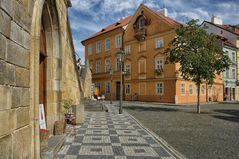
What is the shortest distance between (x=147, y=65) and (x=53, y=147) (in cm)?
2811

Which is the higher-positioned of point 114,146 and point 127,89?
point 127,89

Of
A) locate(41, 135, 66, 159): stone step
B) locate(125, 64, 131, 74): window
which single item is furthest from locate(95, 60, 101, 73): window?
locate(41, 135, 66, 159): stone step

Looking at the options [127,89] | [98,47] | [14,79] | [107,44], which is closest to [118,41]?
[107,44]

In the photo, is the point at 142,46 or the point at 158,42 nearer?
the point at 158,42

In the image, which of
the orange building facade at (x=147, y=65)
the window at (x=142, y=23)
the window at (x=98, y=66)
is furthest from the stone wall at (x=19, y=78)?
the window at (x=98, y=66)

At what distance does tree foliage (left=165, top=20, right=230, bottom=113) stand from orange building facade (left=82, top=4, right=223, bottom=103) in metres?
11.6

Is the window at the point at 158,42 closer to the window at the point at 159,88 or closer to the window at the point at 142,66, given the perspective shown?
the window at the point at 142,66

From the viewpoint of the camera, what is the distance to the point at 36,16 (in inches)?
187

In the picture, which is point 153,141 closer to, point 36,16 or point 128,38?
point 36,16

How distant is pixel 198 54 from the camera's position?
1720cm

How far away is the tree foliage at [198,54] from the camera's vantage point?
17.0 m

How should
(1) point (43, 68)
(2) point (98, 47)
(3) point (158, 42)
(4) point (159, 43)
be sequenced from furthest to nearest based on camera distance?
(2) point (98, 47) < (3) point (158, 42) < (4) point (159, 43) < (1) point (43, 68)

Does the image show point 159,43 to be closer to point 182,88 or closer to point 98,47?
point 182,88

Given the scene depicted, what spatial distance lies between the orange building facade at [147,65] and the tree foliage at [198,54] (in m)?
11.6
